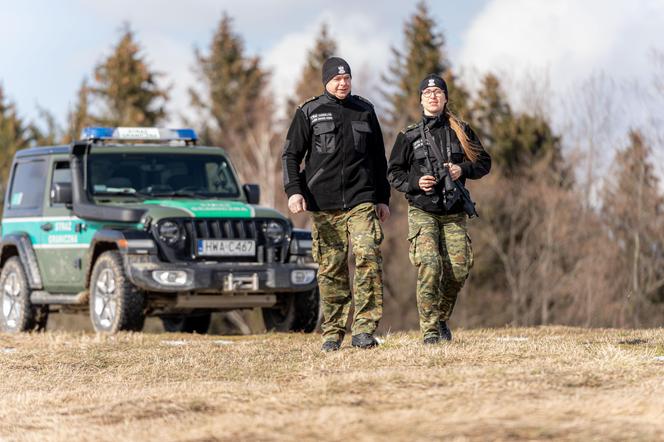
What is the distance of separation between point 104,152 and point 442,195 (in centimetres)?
570

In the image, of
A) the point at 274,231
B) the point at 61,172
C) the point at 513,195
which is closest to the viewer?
the point at 274,231

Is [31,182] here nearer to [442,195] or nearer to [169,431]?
[442,195]

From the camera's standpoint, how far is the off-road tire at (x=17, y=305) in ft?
48.8

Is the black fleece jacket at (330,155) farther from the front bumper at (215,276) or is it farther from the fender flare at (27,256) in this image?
the fender flare at (27,256)

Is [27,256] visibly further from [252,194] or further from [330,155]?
[330,155]

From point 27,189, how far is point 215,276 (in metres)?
3.34

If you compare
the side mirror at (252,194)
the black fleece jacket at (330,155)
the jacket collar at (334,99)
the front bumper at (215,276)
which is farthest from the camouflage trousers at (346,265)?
the side mirror at (252,194)

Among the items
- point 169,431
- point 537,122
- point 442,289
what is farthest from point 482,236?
point 169,431

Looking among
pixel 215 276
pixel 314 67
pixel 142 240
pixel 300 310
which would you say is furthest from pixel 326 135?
pixel 314 67

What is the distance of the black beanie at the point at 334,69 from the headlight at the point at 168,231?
3857 mm

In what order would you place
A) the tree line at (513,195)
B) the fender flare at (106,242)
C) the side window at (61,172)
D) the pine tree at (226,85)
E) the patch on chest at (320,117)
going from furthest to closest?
the pine tree at (226,85), the tree line at (513,195), the side window at (61,172), the fender flare at (106,242), the patch on chest at (320,117)

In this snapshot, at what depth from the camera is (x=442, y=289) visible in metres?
9.76

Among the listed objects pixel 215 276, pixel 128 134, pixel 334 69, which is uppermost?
pixel 128 134

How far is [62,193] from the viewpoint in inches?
540
